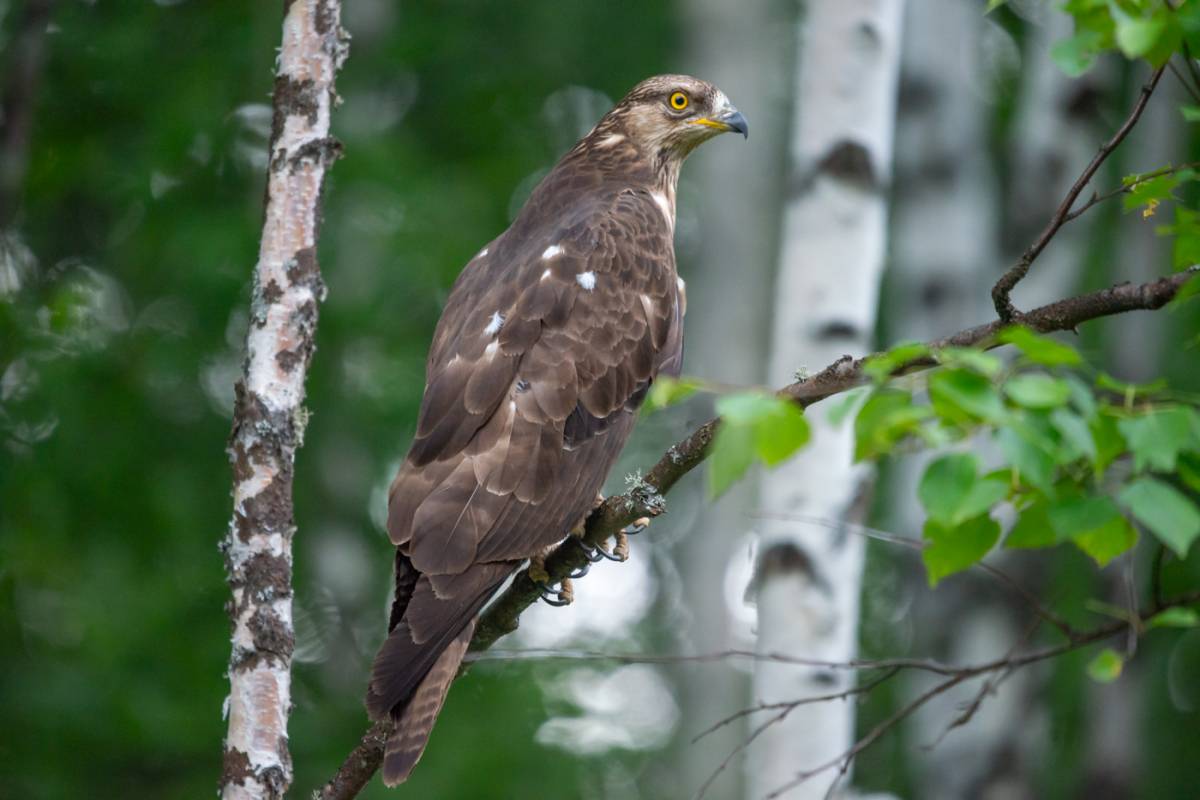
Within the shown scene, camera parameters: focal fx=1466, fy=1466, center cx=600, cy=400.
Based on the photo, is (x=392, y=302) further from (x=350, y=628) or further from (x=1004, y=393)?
(x=1004, y=393)

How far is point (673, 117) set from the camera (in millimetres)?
5855

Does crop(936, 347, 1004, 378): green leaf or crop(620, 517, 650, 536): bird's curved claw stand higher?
crop(620, 517, 650, 536): bird's curved claw

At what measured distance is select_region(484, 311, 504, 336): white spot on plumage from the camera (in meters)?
4.54

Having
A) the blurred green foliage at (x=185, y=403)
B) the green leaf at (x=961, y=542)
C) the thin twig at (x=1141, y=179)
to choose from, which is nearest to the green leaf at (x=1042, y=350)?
the green leaf at (x=961, y=542)

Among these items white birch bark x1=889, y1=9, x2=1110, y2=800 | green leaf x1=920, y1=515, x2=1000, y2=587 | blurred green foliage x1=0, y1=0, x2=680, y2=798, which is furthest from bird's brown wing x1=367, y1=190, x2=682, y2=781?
white birch bark x1=889, y1=9, x2=1110, y2=800

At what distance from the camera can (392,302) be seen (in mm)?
8289

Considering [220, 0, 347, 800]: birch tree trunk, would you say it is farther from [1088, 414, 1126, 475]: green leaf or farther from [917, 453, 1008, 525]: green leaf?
[1088, 414, 1126, 475]: green leaf

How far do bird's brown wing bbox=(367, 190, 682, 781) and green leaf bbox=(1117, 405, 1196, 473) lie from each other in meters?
2.07

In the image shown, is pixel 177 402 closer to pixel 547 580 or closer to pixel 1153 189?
pixel 547 580

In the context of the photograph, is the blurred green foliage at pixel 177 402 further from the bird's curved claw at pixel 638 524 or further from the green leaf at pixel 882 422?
the green leaf at pixel 882 422

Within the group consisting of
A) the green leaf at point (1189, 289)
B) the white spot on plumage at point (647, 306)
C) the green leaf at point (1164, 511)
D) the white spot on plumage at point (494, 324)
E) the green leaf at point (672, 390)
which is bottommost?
the green leaf at point (1164, 511)

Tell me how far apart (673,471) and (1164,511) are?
152 centimetres

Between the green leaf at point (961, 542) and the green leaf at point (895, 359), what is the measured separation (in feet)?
1.50

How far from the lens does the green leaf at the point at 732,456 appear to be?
210cm
